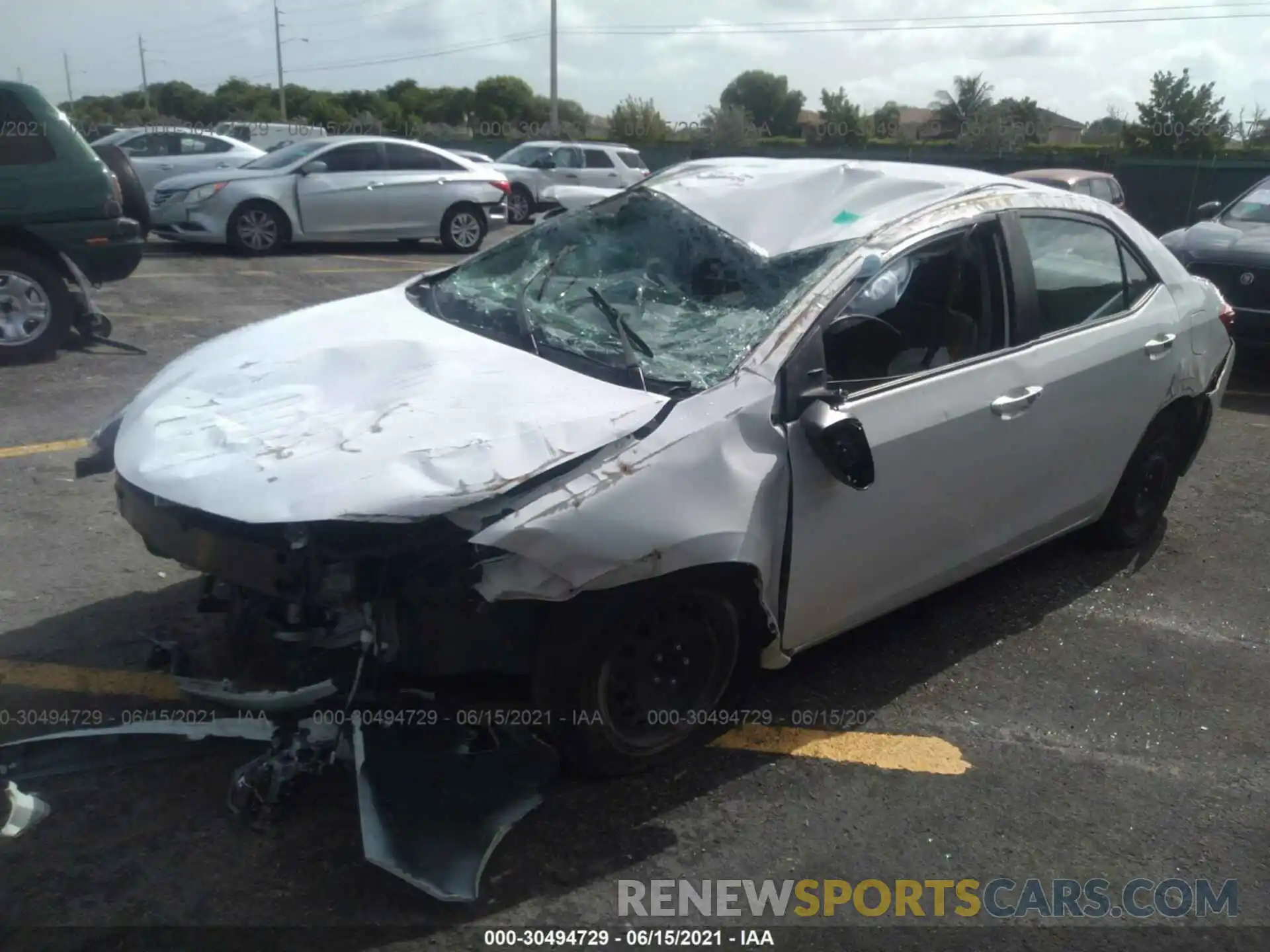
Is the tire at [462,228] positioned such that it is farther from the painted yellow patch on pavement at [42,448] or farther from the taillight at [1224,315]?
the taillight at [1224,315]

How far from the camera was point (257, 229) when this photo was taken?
13500 mm

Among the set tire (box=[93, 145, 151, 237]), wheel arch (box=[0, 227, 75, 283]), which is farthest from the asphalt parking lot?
tire (box=[93, 145, 151, 237])

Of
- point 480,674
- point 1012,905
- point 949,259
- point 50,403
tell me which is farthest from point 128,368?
point 1012,905

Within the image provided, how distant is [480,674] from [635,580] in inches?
26.6

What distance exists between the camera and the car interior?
3.45 metres

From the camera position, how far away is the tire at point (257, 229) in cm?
1334

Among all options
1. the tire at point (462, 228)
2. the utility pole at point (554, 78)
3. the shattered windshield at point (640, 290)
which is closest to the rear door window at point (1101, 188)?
the tire at point (462, 228)

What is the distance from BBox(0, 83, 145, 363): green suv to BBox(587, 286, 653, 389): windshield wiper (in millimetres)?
5516

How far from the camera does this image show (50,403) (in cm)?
668

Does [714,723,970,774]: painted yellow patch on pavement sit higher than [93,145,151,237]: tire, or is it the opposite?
[93,145,151,237]: tire

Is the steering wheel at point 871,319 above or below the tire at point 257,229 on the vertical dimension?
above

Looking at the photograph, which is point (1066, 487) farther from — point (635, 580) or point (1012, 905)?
point (635, 580)

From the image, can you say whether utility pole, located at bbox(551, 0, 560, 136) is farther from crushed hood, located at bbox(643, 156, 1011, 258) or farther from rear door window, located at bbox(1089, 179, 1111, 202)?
crushed hood, located at bbox(643, 156, 1011, 258)

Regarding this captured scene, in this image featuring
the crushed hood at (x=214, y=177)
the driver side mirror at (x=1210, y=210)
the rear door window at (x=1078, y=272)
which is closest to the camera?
the rear door window at (x=1078, y=272)
